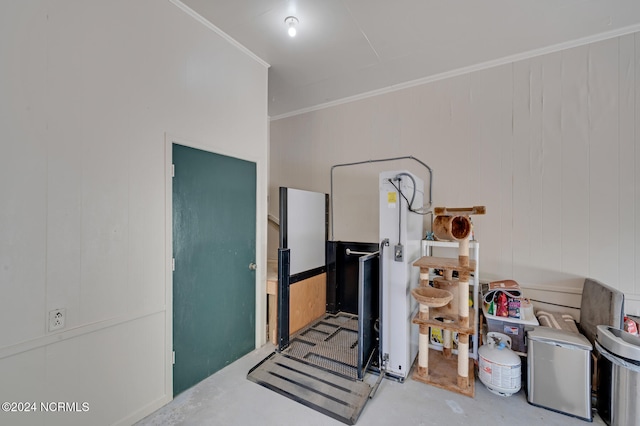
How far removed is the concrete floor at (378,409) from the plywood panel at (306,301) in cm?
103

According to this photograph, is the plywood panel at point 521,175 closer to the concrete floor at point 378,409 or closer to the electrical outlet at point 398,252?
the concrete floor at point 378,409

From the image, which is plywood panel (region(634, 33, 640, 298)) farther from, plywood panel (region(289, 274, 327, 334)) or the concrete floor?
plywood panel (region(289, 274, 327, 334))

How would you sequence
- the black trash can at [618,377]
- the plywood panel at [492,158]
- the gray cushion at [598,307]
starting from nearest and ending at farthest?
1. the black trash can at [618,377]
2. the gray cushion at [598,307]
3. the plywood panel at [492,158]

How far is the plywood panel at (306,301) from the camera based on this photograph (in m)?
3.38

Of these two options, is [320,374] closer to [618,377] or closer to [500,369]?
[500,369]

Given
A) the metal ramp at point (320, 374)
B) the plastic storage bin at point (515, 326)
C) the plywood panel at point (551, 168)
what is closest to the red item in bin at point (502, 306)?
the plastic storage bin at point (515, 326)

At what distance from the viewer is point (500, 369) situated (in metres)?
2.28

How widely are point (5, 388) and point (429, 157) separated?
12.9ft

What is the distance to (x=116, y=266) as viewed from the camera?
1906 millimetres

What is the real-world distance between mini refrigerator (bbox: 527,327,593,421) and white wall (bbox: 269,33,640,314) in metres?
0.84

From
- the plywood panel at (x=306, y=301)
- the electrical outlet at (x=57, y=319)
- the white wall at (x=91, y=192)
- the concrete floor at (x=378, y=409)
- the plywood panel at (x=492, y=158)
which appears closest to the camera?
the white wall at (x=91, y=192)

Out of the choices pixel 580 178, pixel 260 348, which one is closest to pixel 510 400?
pixel 580 178

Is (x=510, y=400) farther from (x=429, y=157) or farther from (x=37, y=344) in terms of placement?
(x=37, y=344)

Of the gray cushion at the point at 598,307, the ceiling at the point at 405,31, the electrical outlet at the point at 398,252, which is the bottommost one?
the gray cushion at the point at 598,307
